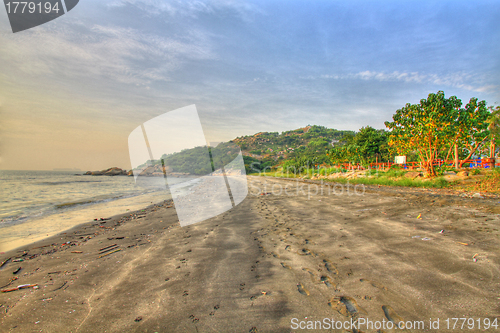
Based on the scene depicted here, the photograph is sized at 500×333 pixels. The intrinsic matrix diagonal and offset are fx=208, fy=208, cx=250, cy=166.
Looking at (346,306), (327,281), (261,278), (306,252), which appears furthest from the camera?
(306,252)

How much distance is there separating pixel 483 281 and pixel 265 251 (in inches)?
149

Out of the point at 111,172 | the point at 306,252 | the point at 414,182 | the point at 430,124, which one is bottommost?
the point at 414,182

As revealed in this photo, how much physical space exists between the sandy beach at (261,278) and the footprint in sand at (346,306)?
0.01m

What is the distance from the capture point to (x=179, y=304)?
10.3 feet

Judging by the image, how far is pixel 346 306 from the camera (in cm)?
291

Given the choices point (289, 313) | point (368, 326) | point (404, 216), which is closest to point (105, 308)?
point (289, 313)

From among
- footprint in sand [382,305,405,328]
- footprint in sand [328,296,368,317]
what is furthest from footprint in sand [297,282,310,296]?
footprint in sand [382,305,405,328]

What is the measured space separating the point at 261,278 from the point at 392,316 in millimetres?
1972

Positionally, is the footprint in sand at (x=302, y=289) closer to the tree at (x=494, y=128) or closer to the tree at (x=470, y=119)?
the tree at (x=470, y=119)

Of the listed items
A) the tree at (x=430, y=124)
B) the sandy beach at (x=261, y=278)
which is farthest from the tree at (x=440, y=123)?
the sandy beach at (x=261, y=278)

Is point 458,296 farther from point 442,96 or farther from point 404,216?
point 442,96

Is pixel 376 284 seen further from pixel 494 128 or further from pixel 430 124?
pixel 494 128

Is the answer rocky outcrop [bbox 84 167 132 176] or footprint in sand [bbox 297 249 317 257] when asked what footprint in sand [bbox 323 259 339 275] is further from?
rocky outcrop [bbox 84 167 132 176]

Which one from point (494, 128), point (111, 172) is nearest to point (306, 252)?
point (494, 128)
